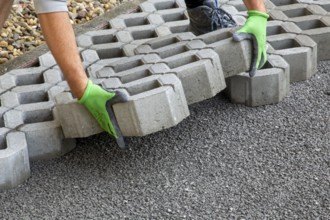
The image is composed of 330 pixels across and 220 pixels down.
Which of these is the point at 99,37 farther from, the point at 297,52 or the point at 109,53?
the point at 297,52

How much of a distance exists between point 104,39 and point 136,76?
26.1 inches

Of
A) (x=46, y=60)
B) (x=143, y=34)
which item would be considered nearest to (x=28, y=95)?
(x=46, y=60)

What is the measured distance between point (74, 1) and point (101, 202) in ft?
5.84

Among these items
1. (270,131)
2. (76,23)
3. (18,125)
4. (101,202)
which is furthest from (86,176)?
(76,23)

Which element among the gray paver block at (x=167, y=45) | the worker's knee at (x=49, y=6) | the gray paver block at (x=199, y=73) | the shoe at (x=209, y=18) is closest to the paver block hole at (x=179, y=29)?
the shoe at (x=209, y=18)

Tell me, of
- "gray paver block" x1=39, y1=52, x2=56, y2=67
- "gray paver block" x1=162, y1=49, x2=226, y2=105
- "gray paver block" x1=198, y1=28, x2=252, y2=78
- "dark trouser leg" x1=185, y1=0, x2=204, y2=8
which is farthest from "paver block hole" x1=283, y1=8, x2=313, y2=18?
"gray paver block" x1=39, y1=52, x2=56, y2=67

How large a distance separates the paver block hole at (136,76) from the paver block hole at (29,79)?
1.59 feet

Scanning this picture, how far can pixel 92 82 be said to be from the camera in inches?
91.7

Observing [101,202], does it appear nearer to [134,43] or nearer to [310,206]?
[310,206]

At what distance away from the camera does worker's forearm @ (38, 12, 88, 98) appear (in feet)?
7.02

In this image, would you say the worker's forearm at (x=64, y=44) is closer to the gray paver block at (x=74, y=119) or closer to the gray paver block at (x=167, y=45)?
the gray paver block at (x=74, y=119)

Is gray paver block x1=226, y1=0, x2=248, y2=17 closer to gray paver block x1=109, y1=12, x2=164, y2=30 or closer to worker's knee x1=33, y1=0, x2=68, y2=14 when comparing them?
gray paver block x1=109, y1=12, x2=164, y2=30

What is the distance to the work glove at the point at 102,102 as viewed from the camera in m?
2.21

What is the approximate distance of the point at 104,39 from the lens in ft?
9.89
